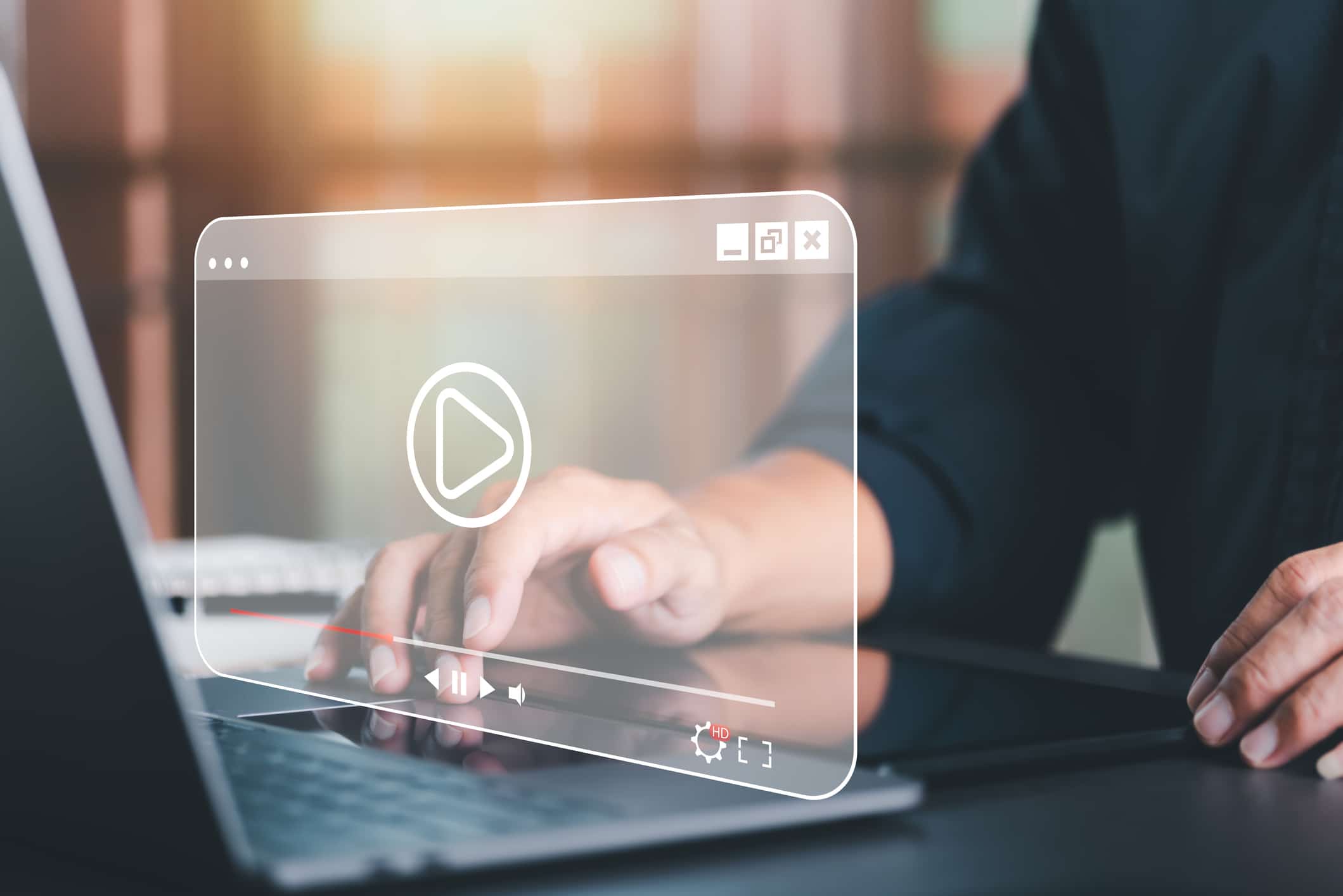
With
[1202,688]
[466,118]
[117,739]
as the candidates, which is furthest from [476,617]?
[466,118]

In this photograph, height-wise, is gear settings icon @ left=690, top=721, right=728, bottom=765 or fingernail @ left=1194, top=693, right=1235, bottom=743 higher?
gear settings icon @ left=690, top=721, right=728, bottom=765

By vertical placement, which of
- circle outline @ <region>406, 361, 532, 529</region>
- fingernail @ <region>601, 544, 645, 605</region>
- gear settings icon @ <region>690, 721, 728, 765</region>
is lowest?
gear settings icon @ <region>690, 721, 728, 765</region>

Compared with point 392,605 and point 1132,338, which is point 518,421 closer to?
point 392,605

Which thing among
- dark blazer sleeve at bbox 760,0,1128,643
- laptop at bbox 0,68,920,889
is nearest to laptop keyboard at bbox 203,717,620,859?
laptop at bbox 0,68,920,889

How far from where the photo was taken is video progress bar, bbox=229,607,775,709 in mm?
389

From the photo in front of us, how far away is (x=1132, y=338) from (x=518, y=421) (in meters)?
0.50

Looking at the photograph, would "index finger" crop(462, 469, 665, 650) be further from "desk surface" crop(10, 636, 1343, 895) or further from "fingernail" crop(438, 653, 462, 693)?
"desk surface" crop(10, 636, 1343, 895)

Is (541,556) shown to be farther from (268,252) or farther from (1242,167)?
(1242,167)

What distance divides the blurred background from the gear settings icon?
1653mm

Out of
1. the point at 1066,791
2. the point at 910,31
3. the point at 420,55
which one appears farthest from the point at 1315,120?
the point at 910,31

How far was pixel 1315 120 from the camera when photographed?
67 cm

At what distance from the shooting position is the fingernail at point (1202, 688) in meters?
0.47

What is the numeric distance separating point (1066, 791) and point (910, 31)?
2.34m

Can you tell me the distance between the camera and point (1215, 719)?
0.44 meters
